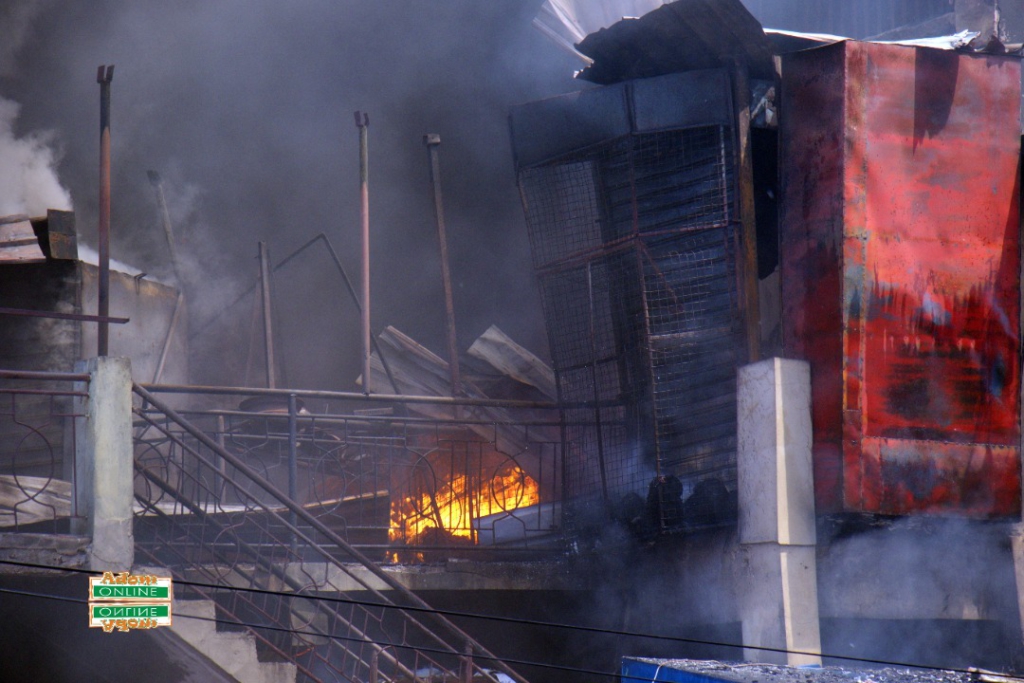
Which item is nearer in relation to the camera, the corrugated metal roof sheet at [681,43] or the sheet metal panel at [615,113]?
the corrugated metal roof sheet at [681,43]

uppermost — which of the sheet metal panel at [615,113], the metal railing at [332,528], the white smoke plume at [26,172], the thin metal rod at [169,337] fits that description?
the white smoke plume at [26,172]

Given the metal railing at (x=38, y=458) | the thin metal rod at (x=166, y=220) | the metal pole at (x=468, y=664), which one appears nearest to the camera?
the metal railing at (x=38, y=458)

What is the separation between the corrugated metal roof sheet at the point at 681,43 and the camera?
9477 millimetres

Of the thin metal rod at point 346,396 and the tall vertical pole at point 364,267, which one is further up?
the tall vertical pole at point 364,267

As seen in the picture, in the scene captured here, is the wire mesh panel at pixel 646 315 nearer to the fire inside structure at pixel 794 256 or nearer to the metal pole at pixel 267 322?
the fire inside structure at pixel 794 256

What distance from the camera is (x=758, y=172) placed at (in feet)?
34.3

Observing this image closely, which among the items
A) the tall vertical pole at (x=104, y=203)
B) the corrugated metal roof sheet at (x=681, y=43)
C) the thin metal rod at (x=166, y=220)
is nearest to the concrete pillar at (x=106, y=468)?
the tall vertical pole at (x=104, y=203)

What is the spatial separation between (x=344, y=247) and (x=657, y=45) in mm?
8205

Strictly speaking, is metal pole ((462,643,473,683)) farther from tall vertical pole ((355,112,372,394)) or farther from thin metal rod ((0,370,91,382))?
thin metal rod ((0,370,91,382))

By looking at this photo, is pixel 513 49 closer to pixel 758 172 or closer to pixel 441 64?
pixel 441 64

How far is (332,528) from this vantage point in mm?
11555

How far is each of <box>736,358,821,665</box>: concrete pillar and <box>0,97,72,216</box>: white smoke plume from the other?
35.1 ft

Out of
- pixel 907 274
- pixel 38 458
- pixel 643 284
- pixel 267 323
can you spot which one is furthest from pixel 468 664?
pixel 38 458

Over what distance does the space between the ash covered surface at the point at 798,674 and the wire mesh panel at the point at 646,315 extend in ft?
7.62
